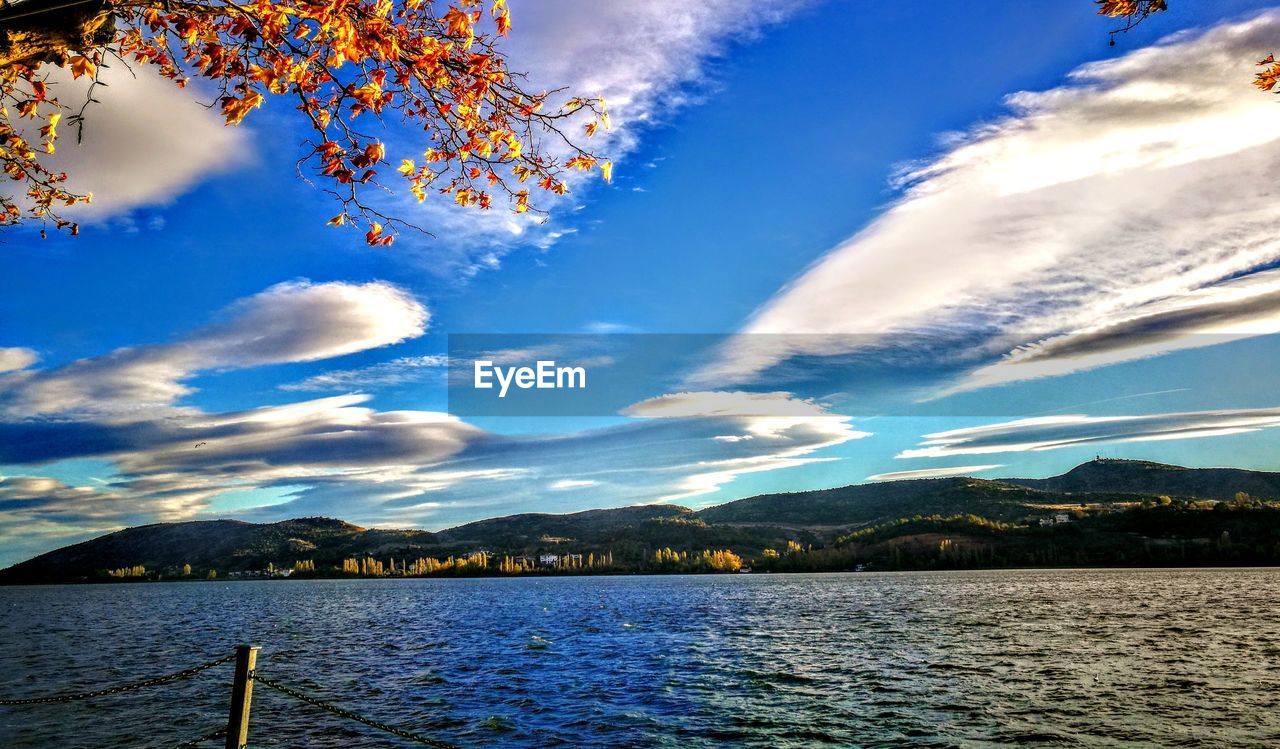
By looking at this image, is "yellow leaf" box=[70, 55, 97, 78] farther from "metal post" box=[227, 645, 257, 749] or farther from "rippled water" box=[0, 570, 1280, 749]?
"rippled water" box=[0, 570, 1280, 749]

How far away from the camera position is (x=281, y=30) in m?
10.8

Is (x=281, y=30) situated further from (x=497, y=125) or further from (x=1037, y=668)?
(x=1037, y=668)

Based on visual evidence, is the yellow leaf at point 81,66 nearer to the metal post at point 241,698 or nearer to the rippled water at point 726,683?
the metal post at point 241,698

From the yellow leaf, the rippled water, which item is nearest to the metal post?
the yellow leaf

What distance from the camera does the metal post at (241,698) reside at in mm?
14727

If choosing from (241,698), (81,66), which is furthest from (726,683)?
(81,66)

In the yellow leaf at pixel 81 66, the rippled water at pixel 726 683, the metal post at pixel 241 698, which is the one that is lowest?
the rippled water at pixel 726 683

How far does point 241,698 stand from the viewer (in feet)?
48.7

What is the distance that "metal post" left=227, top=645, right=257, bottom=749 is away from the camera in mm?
14727

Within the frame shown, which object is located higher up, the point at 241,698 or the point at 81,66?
the point at 81,66

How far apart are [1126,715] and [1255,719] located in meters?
4.92

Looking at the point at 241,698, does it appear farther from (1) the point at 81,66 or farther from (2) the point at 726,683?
(2) the point at 726,683

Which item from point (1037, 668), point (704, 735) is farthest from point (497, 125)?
point (1037, 668)

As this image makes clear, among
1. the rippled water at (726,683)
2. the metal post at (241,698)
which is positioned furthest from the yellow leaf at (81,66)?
the rippled water at (726,683)
